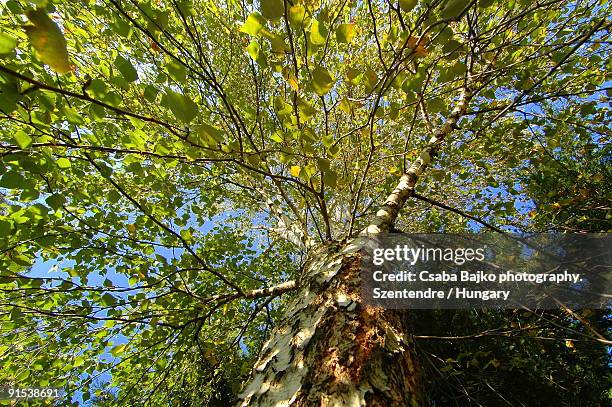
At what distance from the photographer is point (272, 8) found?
960 millimetres

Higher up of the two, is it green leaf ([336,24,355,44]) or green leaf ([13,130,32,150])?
green leaf ([336,24,355,44])

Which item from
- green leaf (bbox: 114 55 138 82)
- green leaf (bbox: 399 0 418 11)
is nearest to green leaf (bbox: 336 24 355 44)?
green leaf (bbox: 399 0 418 11)

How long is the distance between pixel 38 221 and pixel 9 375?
2160 mm

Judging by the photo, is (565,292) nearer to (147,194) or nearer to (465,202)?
(465,202)

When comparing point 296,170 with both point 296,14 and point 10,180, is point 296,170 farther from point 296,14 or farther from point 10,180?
point 10,180

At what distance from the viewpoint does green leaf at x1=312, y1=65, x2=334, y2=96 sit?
1.04 metres

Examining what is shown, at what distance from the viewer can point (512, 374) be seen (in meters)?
4.82

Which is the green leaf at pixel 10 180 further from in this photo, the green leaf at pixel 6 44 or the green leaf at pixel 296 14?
the green leaf at pixel 296 14

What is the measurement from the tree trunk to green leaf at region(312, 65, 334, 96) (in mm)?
1026

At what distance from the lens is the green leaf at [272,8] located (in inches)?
37.4

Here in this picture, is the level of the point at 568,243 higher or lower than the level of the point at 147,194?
higher

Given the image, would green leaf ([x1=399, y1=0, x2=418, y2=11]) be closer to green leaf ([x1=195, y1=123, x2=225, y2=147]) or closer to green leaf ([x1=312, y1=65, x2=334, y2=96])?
green leaf ([x1=312, y1=65, x2=334, y2=96])

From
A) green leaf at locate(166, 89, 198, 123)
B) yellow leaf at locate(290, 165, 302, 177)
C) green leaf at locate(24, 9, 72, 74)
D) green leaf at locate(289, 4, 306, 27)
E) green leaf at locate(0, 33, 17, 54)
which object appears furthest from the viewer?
yellow leaf at locate(290, 165, 302, 177)

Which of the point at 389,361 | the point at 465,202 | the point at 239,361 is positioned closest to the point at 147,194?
the point at 239,361
